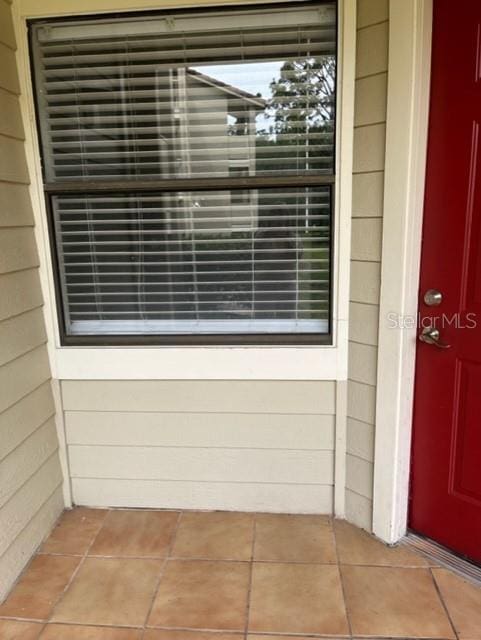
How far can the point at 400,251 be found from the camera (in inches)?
67.9

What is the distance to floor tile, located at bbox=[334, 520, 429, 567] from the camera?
185cm

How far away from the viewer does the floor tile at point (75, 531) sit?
198 cm

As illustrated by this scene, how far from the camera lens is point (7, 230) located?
1.78 m

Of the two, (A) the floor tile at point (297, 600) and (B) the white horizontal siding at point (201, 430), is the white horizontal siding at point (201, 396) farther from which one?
(A) the floor tile at point (297, 600)

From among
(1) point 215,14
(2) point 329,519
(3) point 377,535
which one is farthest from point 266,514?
(1) point 215,14

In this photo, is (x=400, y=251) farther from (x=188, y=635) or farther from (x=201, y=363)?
(x=188, y=635)

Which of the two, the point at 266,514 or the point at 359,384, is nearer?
the point at 359,384

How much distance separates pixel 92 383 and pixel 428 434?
1.40 meters

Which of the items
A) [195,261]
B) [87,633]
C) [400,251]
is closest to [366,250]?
[400,251]

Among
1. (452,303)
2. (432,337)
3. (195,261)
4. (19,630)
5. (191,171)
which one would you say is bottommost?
(19,630)

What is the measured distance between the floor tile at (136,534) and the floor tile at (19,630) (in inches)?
14.3

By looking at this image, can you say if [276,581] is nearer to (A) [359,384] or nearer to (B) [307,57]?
(A) [359,384]

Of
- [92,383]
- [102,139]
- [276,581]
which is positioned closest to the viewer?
[276,581]

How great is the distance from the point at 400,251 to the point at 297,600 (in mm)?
1274
